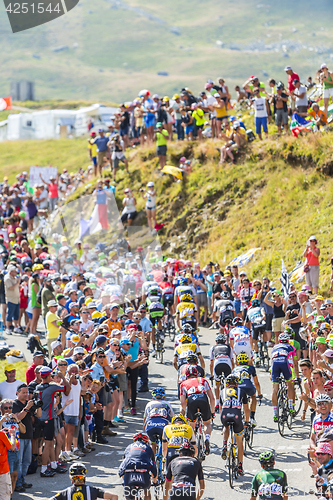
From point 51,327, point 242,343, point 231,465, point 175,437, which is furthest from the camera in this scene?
point 51,327

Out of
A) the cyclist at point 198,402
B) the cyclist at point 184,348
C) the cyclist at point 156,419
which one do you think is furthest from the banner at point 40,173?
the cyclist at point 156,419

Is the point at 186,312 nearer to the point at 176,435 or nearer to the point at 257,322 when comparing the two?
the point at 257,322

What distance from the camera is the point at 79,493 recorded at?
7711mm

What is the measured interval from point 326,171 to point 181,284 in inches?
329

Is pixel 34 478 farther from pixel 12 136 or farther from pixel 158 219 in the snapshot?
pixel 12 136

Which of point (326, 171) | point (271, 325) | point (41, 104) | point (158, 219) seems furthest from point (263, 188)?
point (41, 104)

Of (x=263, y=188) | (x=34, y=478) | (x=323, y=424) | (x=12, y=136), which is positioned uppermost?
(x=12, y=136)

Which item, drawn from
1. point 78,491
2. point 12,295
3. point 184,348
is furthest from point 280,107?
point 78,491

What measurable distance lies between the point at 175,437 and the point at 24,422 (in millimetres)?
2717

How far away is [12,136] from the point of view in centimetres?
7544

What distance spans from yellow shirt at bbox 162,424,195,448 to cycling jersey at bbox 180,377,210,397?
143 centimetres

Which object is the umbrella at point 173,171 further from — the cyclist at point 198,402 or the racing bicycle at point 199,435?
the racing bicycle at point 199,435

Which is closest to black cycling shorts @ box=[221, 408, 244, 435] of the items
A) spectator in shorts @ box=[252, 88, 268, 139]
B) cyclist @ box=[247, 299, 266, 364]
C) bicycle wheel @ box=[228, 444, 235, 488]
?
bicycle wheel @ box=[228, 444, 235, 488]

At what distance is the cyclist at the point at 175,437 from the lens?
9.22 metres
